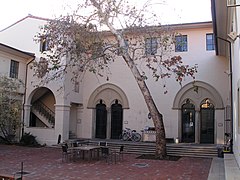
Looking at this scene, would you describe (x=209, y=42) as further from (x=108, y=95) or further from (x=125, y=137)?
(x=125, y=137)

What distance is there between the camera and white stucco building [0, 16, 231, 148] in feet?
66.3

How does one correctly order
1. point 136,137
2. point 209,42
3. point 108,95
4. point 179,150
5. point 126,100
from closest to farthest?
1. point 179,150
2. point 209,42
3. point 136,137
4. point 126,100
5. point 108,95

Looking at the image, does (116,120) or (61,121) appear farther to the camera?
(116,120)

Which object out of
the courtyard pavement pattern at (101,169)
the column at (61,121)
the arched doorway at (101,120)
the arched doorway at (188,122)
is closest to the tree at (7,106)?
the courtyard pavement pattern at (101,169)

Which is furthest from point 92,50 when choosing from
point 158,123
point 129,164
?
point 129,164

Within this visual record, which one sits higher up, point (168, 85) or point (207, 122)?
point (168, 85)

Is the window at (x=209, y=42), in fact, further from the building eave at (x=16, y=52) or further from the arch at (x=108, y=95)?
the building eave at (x=16, y=52)

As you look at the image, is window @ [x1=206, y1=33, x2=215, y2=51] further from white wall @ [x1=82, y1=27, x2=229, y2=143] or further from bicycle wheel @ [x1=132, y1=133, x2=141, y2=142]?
bicycle wheel @ [x1=132, y1=133, x2=141, y2=142]

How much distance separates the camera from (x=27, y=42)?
22.2 m

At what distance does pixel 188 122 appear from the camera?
69.2 feet

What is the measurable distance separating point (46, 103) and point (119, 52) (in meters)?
10.6

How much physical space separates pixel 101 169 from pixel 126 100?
34.5 feet

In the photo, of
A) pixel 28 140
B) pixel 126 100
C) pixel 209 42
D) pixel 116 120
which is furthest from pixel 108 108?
pixel 209 42

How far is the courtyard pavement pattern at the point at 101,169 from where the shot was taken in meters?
10.6
